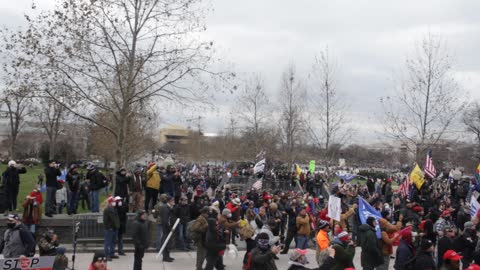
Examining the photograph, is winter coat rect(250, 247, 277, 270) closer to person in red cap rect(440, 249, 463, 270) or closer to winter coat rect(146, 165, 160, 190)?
person in red cap rect(440, 249, 463, 270)

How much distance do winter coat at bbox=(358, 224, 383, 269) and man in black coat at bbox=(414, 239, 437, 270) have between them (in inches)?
56.2

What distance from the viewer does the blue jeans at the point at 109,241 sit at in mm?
12941

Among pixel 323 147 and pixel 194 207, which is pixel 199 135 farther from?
pixel 194 207

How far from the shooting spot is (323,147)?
35375 millimetres

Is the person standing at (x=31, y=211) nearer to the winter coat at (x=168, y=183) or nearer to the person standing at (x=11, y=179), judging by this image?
the person standing at (x=11, y=179)

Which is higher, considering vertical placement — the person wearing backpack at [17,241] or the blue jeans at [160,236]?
the person wearing backpack at [17,241]

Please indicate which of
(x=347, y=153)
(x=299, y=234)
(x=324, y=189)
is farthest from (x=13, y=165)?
(x=347, y=153)

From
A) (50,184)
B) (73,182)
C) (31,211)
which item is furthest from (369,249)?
(73,182)

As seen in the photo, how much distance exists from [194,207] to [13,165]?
5870 millimetres

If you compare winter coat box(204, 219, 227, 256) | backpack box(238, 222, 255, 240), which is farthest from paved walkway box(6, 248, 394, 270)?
winter coat box(204, 219, 227, 256)

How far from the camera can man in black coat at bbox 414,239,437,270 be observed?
852 centimetres

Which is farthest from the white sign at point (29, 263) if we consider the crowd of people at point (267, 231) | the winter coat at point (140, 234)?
the winter coat at point (140, 234)

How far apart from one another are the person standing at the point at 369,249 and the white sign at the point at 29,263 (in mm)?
5891

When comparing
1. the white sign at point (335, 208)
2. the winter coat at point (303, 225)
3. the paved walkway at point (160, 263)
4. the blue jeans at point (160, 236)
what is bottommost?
the paved walkway at point (160, 263)
